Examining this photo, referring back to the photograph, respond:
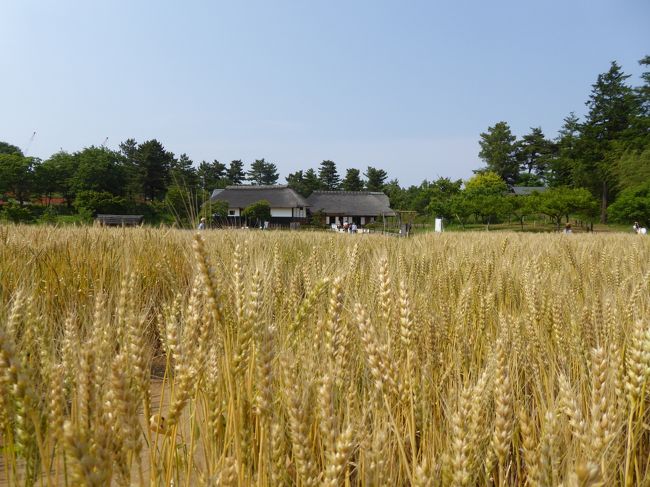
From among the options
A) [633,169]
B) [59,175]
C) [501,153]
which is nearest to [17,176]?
[59,175]

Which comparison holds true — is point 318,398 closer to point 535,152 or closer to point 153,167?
point 153,167

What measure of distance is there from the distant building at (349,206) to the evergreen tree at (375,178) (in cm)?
1553

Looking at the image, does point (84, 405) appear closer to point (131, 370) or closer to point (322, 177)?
point (131, 370)

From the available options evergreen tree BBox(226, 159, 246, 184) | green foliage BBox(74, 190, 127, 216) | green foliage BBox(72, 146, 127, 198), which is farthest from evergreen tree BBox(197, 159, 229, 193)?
green foliage BBox(74, 190, 127, 216)

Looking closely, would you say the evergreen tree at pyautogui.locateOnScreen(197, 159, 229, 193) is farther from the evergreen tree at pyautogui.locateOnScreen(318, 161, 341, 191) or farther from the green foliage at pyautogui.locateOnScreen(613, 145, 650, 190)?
the green foliage at pyautogui.locateOnScreen(613, 145, 650, 190)

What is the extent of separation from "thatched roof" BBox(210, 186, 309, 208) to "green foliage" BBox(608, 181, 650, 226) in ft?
132

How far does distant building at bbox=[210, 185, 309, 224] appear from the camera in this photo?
61031 mm

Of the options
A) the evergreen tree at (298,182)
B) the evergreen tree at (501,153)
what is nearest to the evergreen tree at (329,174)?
the evergreen tree at (298,182)

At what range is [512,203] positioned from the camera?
41.8 metres

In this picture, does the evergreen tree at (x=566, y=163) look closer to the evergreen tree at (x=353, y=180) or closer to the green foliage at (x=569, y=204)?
the green foliage at (x=569, y=204)

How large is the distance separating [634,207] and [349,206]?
135 feet

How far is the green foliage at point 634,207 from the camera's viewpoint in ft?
92.9

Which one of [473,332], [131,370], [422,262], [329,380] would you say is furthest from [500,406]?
[422,262]

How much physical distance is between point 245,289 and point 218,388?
288 millimetres
